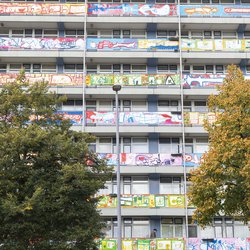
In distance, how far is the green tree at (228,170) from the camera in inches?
776

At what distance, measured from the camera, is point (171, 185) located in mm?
32750

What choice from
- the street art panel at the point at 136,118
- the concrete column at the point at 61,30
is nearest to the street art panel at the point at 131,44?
the concrete column at the point at 61,30

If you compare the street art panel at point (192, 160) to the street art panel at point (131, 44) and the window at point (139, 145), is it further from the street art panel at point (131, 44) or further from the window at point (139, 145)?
the street art panel at point (131, 44)

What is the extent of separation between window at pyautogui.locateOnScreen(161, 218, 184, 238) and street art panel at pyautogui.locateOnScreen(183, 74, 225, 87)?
8596 millimetres

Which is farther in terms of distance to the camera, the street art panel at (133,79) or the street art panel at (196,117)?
the street art panel at (133,79)

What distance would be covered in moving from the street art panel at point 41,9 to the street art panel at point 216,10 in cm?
700

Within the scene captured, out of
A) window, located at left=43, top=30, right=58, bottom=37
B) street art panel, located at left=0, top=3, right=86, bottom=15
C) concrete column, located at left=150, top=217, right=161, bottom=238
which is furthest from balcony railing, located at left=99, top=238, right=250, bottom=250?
street art panel, located at left=0, top=3, right=86, bottom=15

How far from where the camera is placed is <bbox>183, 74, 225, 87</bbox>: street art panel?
34.1 meters

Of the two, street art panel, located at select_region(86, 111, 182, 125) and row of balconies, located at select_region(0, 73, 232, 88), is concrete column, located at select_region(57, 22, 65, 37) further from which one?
street art panel, located at select_region(86, 111, 182, 125)

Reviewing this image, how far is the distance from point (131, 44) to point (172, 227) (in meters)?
12.1

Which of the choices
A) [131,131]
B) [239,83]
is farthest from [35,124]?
[131,131]

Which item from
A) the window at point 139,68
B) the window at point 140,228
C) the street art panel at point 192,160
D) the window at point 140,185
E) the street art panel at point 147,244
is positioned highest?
the window at point 139,68

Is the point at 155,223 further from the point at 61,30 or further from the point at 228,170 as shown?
the point at 61,30

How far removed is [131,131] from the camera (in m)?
32.8
